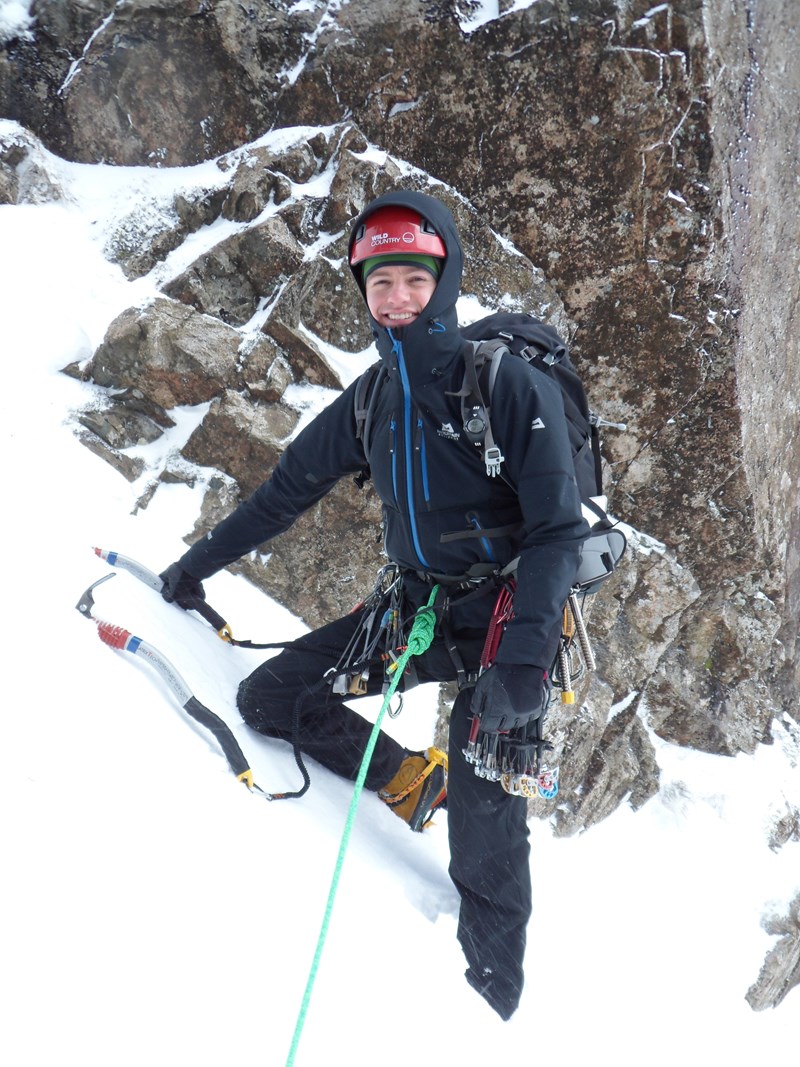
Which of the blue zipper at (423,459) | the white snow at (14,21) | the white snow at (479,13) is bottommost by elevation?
the blue zipper at (423,459)

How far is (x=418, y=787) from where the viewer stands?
11.8 ft

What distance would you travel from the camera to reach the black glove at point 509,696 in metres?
2.62

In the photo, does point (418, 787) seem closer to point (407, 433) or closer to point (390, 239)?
point (407, 433)

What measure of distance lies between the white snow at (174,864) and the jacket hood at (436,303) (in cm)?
183

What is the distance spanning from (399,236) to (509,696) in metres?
1.90

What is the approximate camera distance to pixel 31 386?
5348mm

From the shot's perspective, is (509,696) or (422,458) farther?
(422,458)

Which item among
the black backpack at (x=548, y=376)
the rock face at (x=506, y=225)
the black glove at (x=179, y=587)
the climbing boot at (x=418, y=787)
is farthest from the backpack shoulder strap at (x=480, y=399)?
the rock face at (x=506, y=225)

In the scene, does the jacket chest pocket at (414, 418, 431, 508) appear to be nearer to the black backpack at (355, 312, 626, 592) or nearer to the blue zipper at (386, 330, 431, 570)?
the blue zipper at (386, 330, 431, 570)

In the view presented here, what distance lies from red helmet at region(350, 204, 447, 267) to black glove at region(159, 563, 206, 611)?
1936mm

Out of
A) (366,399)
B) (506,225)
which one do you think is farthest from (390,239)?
(506,225)

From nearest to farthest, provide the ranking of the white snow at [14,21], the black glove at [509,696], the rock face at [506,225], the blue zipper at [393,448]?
the black glove at [509,696] → the blue zipper at [393,448] → the rock face at [506,225] → the white snow at [14,21]

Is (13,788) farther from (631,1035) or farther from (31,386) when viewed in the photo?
(31,386)

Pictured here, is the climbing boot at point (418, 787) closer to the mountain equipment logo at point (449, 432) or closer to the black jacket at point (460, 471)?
the black jacket at point (460, 471)
